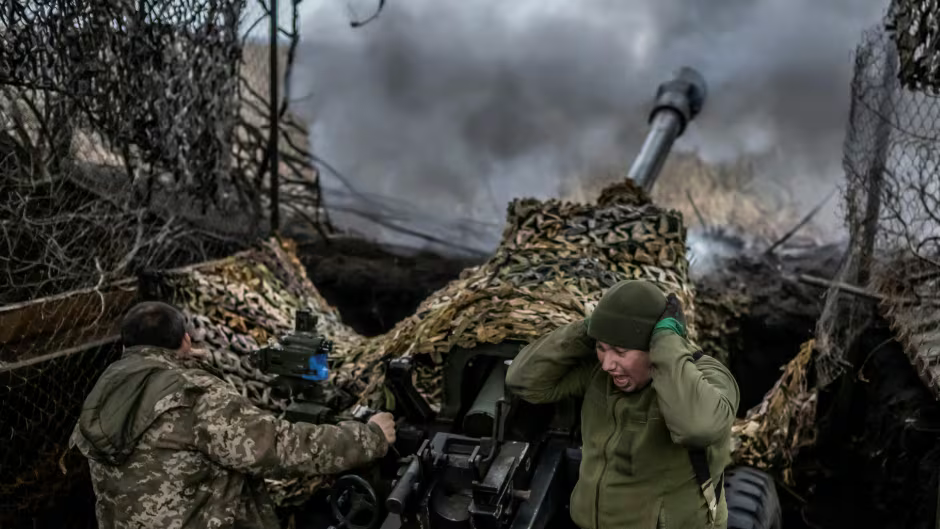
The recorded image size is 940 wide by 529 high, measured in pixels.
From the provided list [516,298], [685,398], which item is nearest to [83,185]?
[516,298]

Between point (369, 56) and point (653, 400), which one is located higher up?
point (369, 56)

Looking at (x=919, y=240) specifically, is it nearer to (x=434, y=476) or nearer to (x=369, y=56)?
(x=434, y=476)

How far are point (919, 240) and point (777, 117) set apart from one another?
950 cm

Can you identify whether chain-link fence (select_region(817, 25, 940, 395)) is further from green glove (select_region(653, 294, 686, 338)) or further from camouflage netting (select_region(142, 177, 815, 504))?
green glove (select_region(653, 294, 686, 338))

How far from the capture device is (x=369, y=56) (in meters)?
14.5

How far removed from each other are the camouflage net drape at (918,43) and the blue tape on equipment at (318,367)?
3401mm

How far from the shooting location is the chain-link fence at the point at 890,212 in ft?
14.0

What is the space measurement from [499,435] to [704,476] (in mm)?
846

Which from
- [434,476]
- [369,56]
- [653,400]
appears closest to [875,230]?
[653,400]

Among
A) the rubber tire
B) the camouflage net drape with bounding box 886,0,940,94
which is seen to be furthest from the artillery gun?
the camouflage net drape with bounding box 886,0,940,94

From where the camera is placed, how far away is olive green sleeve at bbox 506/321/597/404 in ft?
9.78

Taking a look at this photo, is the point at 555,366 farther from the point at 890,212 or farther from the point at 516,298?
the point at 890,212

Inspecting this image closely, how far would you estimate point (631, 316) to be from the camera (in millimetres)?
2623

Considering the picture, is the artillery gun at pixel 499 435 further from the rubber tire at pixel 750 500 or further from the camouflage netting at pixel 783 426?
the camouflage netting at pixel 783 426
